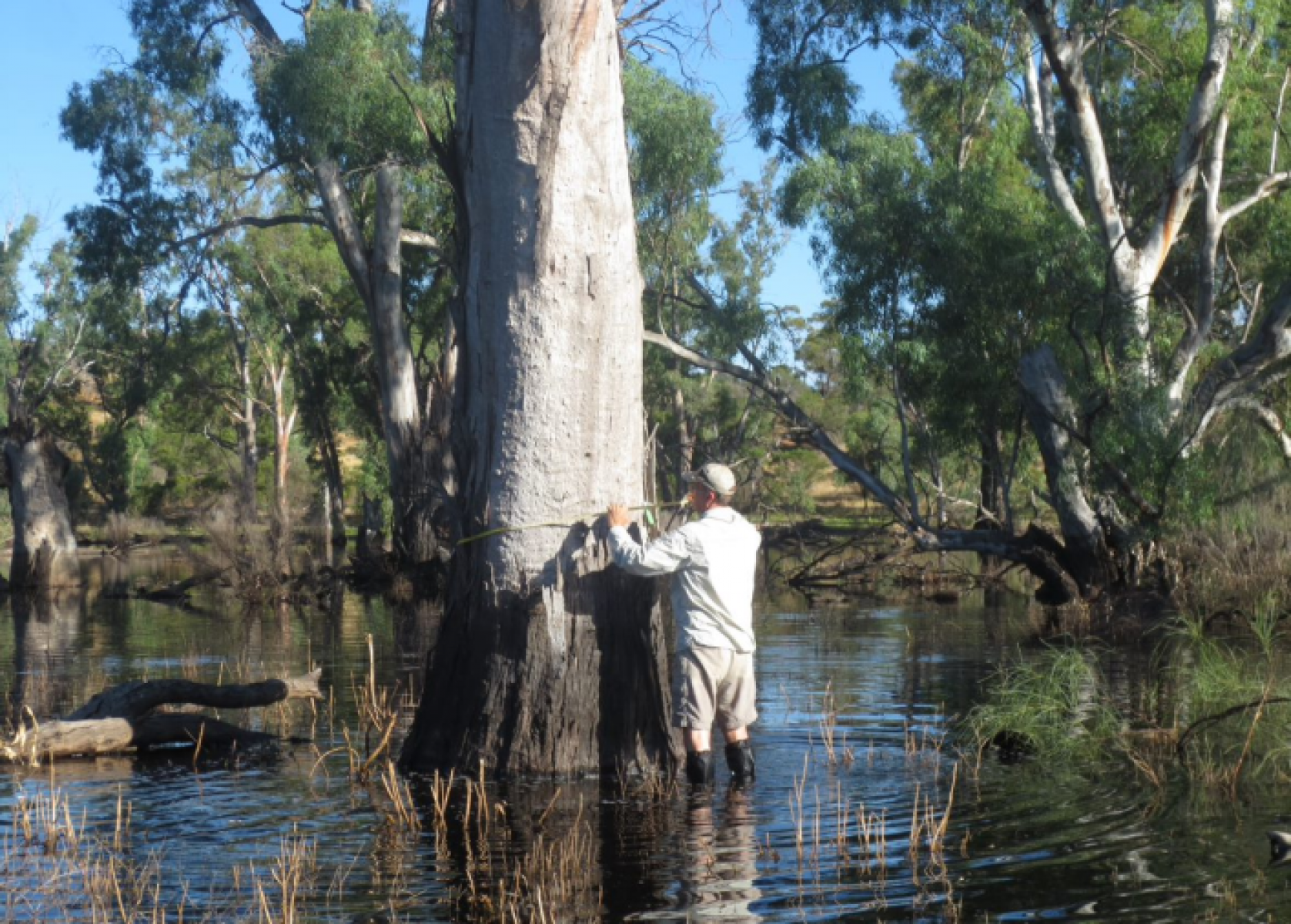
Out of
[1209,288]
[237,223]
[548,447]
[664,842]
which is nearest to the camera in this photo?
[664,842]

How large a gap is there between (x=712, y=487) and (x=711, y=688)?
3.41ft

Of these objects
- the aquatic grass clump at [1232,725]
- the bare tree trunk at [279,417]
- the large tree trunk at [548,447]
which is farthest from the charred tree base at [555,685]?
the bare tree trunk at [279,417]

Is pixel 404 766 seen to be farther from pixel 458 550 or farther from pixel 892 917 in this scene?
pixel 892 917

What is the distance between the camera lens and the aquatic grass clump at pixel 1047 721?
900cm

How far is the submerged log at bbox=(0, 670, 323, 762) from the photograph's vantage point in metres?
9.14

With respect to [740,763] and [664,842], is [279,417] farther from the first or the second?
[664,842]

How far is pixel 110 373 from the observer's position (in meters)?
52.2

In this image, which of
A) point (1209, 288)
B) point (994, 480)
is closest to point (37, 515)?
point (994, 480)

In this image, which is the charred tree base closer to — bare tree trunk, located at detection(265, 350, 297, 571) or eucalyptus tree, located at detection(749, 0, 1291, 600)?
eucalyptus tree, located at detection(749, 0, 1291, 600)

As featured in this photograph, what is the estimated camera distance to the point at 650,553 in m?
8.10

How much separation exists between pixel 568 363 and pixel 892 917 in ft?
12.3

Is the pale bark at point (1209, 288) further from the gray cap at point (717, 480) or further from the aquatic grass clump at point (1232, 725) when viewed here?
the gray cap at point (717, 480)

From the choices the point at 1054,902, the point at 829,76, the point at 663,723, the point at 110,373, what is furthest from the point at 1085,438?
the point at 110,373

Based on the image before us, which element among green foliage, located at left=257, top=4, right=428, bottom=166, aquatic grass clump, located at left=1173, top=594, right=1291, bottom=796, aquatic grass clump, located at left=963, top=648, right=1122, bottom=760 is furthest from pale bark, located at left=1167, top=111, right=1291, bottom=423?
green foliage, located at left=257, top=4, right=428, bottom=166
